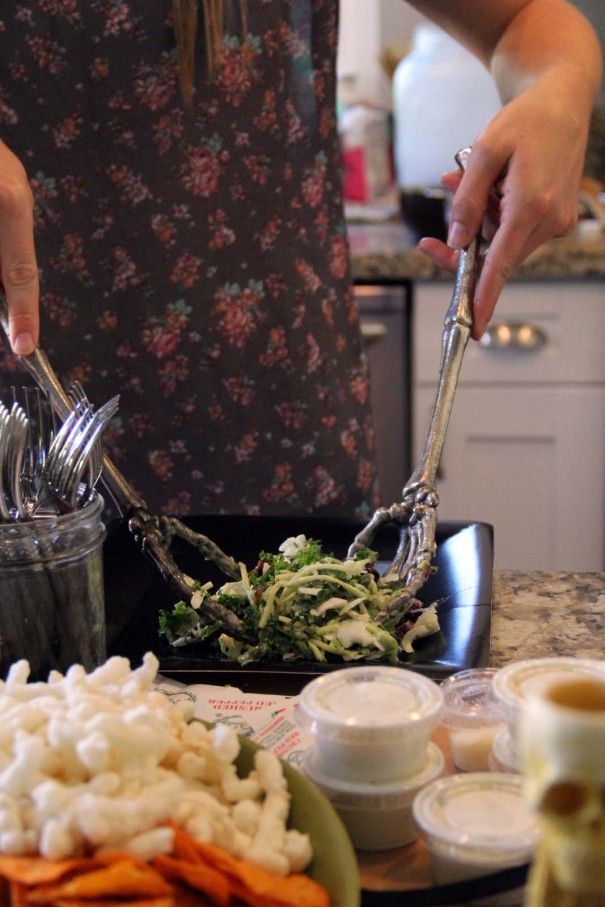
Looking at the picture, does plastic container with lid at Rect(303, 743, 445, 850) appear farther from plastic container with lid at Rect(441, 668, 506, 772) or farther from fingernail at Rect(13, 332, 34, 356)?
fingernail at Rect(13, 332, 34, 356)

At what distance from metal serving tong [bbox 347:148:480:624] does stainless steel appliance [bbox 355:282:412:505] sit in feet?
3.34

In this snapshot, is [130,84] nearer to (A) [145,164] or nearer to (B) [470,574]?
(A) [145,164]

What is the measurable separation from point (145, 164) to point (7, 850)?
0.90 metres

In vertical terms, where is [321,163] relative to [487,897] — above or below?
above

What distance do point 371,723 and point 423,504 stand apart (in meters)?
0.38

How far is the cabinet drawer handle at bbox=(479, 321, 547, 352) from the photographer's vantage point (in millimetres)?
2039

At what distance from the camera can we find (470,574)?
36.8 inches

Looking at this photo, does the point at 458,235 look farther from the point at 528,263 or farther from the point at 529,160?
the point at 528,263

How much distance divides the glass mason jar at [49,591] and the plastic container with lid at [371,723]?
0.21 meters

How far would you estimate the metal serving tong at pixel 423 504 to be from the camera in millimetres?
870

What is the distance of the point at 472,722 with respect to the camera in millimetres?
616

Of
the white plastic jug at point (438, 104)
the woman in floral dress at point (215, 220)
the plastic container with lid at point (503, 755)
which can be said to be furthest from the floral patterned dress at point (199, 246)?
the white plastic jug at point (438, 104)

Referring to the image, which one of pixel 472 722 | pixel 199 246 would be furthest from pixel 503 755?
pixel 199 246

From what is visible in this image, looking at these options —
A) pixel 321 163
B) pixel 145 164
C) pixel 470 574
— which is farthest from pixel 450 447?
pixel 470 574
